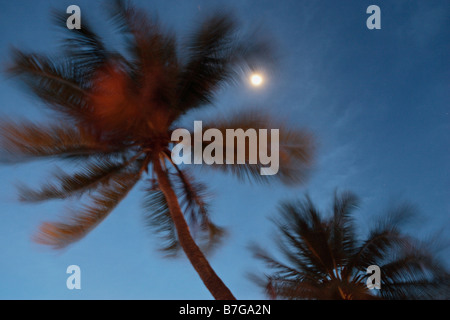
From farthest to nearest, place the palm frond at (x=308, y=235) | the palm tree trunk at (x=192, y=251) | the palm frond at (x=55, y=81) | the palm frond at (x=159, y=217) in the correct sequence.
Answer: the palm frond at (x=308, y=235)
the palm frond at (x=159, y=217)
the palm frond at (x=55, y=81)
the palm tree trunk at (x=192, y=251)

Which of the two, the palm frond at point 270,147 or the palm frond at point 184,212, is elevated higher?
the palm frond at point 270,147

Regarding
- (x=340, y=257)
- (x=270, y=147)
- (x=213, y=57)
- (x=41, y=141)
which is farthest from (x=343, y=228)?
(x=41, y=141)

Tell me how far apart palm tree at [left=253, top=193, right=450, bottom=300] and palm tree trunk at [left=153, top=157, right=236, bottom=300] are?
10.9ft

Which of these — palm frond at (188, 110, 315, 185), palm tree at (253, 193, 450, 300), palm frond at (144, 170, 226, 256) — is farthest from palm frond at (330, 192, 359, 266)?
palm frond at (144, 170, 226, 256)

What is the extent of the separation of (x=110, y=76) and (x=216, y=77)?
88.7 inches

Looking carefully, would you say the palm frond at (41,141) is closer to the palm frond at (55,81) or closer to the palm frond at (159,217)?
the palm frond at (55,81)

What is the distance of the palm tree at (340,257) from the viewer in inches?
328

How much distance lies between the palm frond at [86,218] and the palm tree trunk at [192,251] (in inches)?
32.6

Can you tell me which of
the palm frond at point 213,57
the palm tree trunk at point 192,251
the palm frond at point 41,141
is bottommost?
the palm tree trunk at point 192,251

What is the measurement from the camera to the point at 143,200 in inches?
322

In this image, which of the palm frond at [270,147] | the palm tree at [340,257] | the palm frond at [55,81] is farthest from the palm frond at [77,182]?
the palm tree at [340,257]

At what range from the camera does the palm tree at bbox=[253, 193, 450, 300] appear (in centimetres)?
832

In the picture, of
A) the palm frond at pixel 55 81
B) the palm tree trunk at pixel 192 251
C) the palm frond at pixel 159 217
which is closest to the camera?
the palm tree trunk at pixel 192 251
